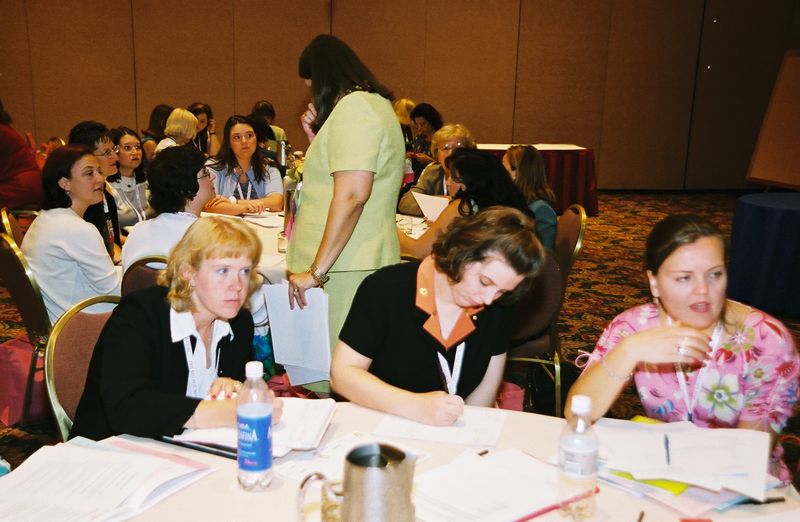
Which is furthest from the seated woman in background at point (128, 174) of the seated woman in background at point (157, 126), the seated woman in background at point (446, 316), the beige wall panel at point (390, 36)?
the beige wall panel at point (390, 36)

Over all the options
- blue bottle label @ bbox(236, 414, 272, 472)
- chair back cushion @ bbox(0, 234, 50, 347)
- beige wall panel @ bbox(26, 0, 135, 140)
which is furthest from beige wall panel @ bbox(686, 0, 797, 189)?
blue bottle label @ bbox(236, 414, 272, 472)

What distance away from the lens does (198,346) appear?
204 centimetres

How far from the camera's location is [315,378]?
267 cm

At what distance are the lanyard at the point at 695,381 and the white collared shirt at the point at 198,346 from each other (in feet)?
4.09

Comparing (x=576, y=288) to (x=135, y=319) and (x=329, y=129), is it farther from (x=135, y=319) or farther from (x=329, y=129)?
(x=135, y=319)

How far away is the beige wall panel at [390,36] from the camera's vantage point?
1068 centimetres

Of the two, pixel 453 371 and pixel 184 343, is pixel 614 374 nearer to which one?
pixel 453 371

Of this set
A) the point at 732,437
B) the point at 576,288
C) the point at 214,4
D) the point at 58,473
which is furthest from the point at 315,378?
the point at 214,4

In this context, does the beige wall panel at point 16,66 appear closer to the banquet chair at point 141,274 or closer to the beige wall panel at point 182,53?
the beige wall panel at point 182,53

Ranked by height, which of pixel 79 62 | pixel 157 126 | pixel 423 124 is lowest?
pixel 157 126

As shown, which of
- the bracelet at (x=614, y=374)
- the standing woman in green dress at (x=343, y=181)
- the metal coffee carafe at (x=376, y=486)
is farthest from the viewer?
the standing woman in green dress at (x=343, y=181)

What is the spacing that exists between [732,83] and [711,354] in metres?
10.6

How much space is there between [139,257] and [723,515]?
7.74 feet

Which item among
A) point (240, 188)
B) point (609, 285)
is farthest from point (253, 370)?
point (609, 285)
